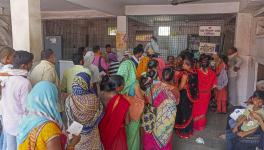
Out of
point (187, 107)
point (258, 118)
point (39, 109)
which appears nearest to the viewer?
point (39, 109)

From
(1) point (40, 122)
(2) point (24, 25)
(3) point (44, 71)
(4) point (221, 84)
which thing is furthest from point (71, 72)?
(4) point (221, 84)

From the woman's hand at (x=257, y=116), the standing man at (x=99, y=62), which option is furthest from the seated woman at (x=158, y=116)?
the standing man at (x=99, y=62)

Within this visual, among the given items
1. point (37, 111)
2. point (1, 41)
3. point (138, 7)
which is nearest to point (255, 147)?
point (37, 111)

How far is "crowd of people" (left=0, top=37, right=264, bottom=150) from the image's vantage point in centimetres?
202

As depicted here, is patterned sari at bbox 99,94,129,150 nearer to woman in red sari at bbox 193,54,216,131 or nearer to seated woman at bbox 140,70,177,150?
seated woman at bbox 140,70,177,150

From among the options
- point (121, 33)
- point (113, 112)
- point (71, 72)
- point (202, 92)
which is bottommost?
point (202, 92)

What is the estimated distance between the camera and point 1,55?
3320 mm

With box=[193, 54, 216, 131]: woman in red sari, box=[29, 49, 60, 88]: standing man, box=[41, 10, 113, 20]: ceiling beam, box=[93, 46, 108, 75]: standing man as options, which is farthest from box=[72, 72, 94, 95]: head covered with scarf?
box=[41, 10, 113, 20]: ceiling beam

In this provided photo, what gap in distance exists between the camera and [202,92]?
4.90m

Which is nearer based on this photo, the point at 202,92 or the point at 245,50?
the point at 202,92

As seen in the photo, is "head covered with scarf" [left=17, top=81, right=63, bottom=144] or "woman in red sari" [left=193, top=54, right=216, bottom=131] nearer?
"head covered with scarf" [left=17, top=81, right=63, bottom=144]

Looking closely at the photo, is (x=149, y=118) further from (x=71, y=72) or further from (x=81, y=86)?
(x=71, y=72)

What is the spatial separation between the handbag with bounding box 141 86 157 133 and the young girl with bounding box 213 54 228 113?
3.16m

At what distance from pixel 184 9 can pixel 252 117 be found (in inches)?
187
